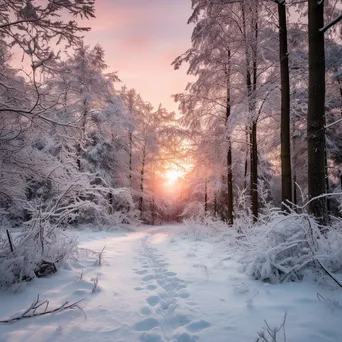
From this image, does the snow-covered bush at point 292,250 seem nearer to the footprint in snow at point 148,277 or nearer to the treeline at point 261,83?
the treeline at point 261,83

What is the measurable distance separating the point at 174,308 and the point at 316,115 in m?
4.27

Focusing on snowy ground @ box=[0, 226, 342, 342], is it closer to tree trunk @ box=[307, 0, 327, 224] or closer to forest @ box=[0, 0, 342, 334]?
forest @ box=[0, 0, 342, 334]

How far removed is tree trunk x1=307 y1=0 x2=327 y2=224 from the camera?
479cm

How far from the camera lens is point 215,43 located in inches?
388

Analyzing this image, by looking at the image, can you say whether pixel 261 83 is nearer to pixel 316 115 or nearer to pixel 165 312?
pixel 316 115

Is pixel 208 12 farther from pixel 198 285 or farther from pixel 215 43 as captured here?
pixel 198 285

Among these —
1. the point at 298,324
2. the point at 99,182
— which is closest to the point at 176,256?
the point at 298,324

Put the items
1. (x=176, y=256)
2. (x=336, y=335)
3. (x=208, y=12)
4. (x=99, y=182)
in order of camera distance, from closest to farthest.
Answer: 1. (x=336, y=335)
2. (x=176, y=256)
3. (x=208, y=12)
4. (x=99, y=182)

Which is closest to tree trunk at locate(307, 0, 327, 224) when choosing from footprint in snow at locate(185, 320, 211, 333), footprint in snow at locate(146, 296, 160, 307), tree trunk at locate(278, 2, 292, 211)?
tree trunk at locate(278, 2, 292, 211)

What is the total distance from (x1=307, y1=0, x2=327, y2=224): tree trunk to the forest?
19 mm

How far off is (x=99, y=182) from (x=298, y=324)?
16056mm

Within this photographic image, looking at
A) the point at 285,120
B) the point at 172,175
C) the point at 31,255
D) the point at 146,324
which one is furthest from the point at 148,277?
the point at 172,175

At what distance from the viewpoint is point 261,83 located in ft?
31.1

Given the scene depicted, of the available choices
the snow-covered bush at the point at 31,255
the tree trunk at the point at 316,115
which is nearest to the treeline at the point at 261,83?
the tree trunk at the point at 316,115
